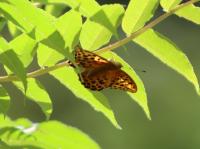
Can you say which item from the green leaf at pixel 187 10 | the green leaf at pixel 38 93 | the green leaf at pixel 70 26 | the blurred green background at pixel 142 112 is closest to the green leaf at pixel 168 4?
the green leaf at pixel 187 10

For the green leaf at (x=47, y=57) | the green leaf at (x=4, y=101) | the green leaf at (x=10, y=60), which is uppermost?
the green leaf at (x=10, y=60)

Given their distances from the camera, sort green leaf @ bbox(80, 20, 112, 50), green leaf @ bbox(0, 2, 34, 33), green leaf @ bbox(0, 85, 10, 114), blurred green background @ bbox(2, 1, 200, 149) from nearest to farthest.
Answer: green leaf @ bbox(0, 2, 34, 33)
green leaf @ bbox(0, 85, 10, 114)
green leaf @ bbox(80, 20, 112, 50)
blurred green background @ bbox(2, 1, 200, 149)

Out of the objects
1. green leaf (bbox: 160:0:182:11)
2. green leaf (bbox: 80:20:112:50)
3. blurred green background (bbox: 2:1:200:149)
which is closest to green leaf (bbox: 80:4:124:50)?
green leaf (bbox: 80:20:112:50)

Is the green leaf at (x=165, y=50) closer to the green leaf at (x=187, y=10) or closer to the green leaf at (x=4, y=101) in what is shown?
the green leaf at (x=187, y=10)

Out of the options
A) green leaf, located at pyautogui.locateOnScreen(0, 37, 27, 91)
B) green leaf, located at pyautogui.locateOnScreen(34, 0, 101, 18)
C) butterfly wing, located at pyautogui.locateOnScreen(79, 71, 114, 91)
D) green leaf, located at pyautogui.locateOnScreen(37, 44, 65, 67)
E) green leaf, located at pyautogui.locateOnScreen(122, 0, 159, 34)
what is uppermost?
green leaf, located at pyautogui.locateOnScreen(34, 0, 101, 18)

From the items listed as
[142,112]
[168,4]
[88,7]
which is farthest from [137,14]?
[142,112]

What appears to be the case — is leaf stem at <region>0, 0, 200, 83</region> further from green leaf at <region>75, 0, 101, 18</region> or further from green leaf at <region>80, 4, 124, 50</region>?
green leaf at <region>75, 0, 101, 18</region>
